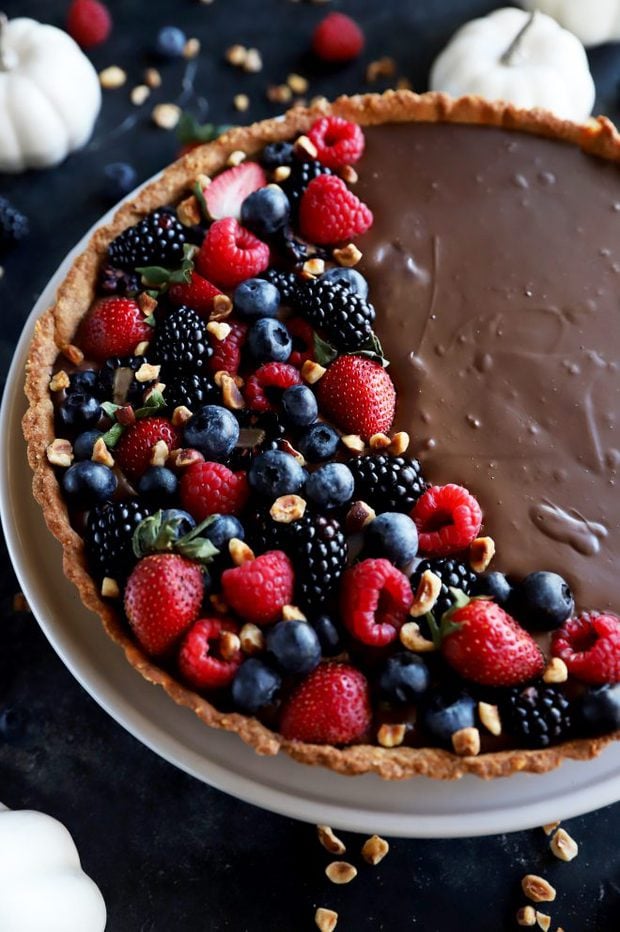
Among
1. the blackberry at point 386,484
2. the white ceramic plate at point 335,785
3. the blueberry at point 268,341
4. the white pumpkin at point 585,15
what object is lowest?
the white ceramic plate at point 335,785

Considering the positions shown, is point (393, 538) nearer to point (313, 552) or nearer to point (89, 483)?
point (313, 552)

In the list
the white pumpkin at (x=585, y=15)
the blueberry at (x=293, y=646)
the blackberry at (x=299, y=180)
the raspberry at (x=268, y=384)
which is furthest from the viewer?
the white pumpkin at (x=585, y=15)

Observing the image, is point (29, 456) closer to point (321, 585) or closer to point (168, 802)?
point (321, 585)

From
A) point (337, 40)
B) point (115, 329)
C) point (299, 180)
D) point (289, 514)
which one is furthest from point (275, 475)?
point (337, 40)

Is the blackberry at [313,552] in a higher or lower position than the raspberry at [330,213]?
lower

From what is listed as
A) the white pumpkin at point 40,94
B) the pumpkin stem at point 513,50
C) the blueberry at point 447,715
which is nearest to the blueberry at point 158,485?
the blueberry at point 447,715

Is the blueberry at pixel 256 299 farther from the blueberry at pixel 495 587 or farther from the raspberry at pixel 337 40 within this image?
the raspberry at pixel 337 40
